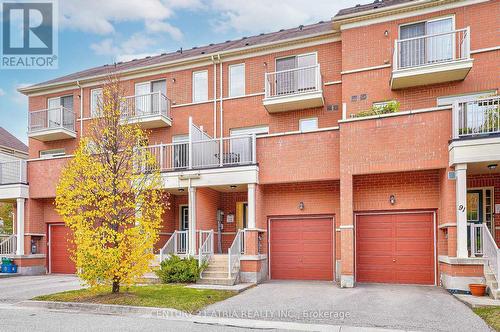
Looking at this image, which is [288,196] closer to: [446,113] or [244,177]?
[244,177]

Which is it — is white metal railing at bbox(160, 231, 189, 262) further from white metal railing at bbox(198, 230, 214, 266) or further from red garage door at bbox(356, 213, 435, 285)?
red garage door at bbox(356, 213, 435, 285)

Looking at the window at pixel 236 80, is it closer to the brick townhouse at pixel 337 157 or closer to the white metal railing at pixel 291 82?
the brick townhouse at pixel 337 157

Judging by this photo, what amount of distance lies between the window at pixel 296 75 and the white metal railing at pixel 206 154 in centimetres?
339

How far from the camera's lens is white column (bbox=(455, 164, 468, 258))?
1103 cm

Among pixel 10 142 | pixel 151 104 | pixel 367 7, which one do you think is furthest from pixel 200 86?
pixel 10 142

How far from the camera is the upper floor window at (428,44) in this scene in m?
14.2

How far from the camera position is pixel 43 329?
786 cm

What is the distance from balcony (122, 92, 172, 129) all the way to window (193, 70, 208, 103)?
1.44 meters

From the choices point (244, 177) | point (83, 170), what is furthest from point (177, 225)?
point (83, 170)

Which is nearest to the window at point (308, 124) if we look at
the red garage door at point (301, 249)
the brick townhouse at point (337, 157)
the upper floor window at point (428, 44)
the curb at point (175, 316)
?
the brick townhouse at point (337, 157)

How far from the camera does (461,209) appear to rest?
11.1 m

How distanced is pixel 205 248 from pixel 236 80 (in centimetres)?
822

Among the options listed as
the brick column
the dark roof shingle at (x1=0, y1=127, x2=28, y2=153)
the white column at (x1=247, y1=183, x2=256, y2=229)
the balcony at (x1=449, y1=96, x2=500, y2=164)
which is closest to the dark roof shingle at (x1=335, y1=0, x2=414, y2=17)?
the balcony at (x1=449, y1=96, x2=500, y2=164)

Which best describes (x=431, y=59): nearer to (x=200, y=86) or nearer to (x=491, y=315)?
(x=491, y=315)
